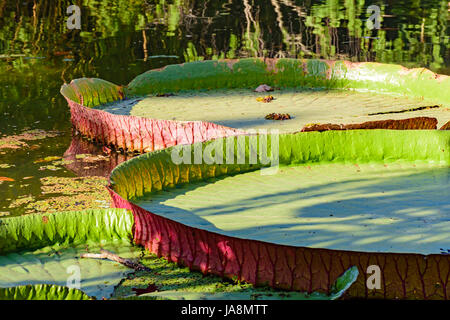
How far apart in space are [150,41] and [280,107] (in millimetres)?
4064

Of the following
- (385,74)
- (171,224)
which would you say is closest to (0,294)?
(171,224)

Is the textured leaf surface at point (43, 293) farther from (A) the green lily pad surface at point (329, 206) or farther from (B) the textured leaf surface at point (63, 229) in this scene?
(A) the green lily pad surface at point (329, 206)

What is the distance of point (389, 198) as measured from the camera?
3.80 metres

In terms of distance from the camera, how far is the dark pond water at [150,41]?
651 centimetres

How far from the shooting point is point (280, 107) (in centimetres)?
641

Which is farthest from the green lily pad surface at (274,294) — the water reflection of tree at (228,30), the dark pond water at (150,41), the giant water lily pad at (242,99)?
the water reflection of tree at (228,30)

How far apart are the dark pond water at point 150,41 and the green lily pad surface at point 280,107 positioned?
806mm

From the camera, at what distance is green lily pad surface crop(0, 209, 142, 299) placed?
3.05 m

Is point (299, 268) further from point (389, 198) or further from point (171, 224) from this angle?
point (389, 198)
